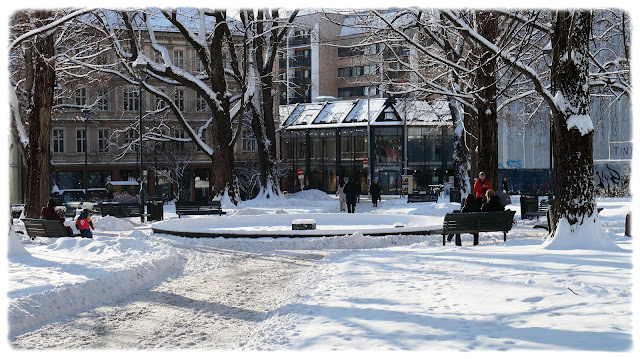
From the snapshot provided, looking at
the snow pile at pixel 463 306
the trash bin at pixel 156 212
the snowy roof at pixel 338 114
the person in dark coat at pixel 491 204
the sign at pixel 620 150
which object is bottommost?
the snow pile at pixel 463 306

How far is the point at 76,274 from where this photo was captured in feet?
42.8

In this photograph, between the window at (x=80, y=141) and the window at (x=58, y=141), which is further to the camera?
the window at (x=80, y=141)

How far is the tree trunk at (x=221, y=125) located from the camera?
33.1m

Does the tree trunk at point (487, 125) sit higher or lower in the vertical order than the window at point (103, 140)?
lower

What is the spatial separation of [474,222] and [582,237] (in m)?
3.47

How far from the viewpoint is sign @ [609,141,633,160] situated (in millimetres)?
47656

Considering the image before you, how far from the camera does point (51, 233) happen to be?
19797mm

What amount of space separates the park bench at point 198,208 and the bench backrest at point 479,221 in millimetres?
13429

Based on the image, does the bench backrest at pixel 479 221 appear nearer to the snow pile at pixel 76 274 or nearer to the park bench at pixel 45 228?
the snow pile at pixel 76 274

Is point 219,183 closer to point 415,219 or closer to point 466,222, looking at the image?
point 415,219

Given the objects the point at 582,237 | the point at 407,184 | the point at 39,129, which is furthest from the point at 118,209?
the point at 407,184

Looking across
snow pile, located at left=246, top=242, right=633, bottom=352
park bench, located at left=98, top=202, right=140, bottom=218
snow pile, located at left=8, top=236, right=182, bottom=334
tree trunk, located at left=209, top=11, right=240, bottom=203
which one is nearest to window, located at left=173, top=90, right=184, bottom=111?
tree trunk, located at left=209, top=11, right=240, bottom=203

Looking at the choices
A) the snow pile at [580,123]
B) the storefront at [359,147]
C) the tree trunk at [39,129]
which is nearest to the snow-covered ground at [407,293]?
the snow pile at [580,123]

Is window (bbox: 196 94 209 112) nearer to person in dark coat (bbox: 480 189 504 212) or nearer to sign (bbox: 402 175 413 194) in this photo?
sign (bbox: 402 175 413 194)
